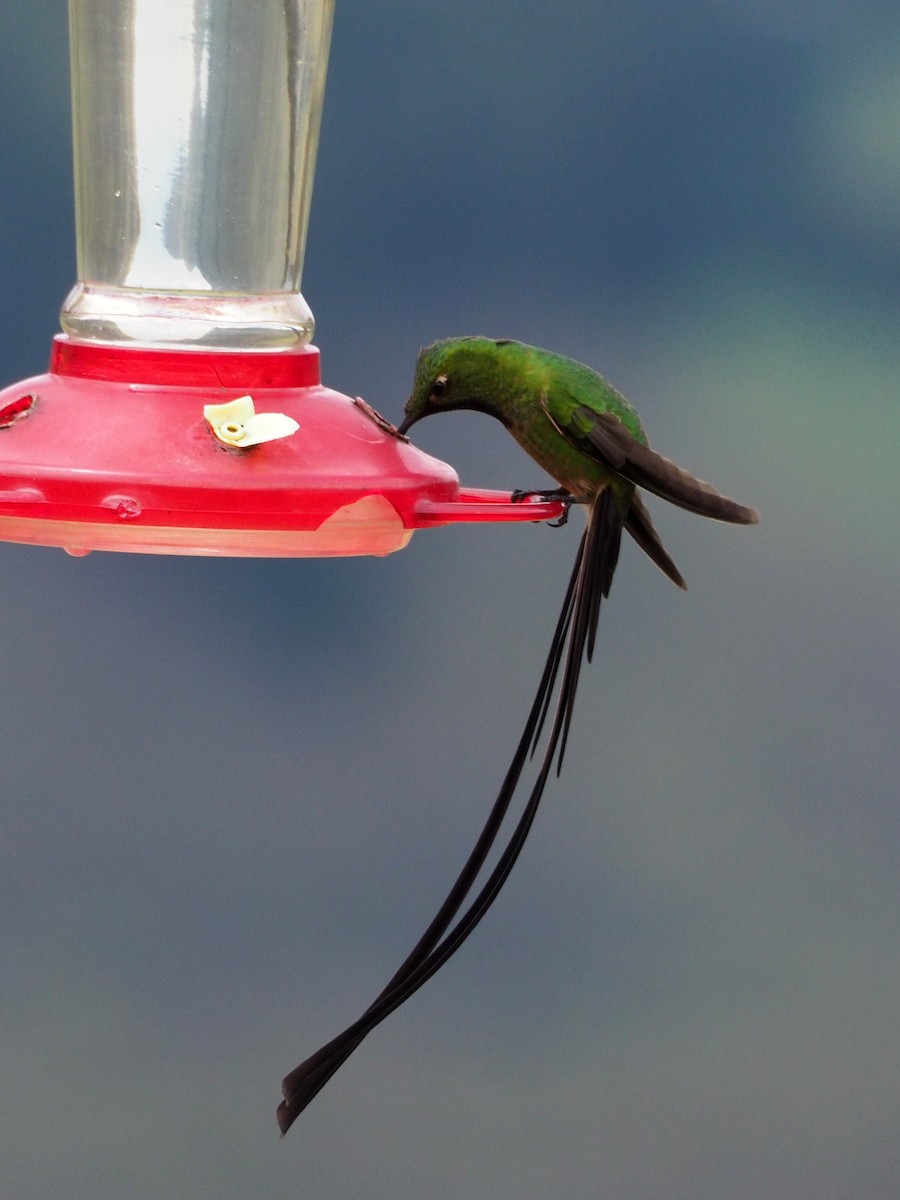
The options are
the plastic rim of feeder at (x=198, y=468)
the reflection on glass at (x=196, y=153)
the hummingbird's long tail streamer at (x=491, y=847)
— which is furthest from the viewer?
the reflection on glass at (x=196, y=153)

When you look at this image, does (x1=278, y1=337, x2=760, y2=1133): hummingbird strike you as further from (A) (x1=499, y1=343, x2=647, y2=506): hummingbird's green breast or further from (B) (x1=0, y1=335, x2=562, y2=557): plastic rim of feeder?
(B) (x1=0, y1=335, x2=562, y2=557): plastic rim of feeder

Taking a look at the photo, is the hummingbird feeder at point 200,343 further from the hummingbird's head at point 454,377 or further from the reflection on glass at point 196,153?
the hummingbird's head at point 454,377

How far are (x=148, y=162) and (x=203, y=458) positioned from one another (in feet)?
2.30

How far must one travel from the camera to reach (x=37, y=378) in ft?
5.16

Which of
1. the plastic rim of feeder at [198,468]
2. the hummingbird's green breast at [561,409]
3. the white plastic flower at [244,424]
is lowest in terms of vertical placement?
the hummingbird's green breast at [561,409]

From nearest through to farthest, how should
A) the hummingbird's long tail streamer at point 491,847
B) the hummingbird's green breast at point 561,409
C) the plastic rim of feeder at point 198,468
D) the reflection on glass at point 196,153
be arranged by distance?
1. the plastic rim of feeder at point 198,468
2. the hummingbird's long tail streamer at point 491,847
3. the reflection on glass at point 196,153
4. the hummingbird's green breast at point 561,409

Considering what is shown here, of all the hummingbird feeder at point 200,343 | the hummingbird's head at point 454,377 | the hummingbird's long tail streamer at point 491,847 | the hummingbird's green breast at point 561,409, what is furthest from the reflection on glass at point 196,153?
the hummingbird's long tail streamer at point 491,847

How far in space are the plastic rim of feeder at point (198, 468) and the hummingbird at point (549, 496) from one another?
7.8 inches

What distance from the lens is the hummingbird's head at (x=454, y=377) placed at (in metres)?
1.86

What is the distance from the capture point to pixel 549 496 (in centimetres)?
183

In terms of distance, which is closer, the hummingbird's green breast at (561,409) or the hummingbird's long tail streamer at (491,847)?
the hummingbird's long tail streamer at (491,847)

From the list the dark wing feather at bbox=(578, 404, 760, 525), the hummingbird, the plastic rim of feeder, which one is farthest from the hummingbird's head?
the plastic rim of feeder

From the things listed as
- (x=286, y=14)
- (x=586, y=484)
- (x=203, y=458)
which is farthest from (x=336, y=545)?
(x=286, y=14)

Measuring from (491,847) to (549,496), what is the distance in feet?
1.38
